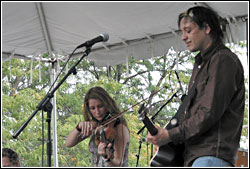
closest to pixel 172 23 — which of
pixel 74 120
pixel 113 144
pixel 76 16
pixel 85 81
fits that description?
pixel 76 16

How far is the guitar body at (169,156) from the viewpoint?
2.03m

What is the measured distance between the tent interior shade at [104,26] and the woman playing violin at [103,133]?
29.7 inches

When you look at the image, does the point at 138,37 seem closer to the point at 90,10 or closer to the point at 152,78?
the point at 90,10

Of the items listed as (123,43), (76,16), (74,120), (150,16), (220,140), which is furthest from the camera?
(74,120)

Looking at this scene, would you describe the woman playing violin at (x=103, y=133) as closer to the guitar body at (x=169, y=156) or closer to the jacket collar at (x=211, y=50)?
the guitar body at (x=169, y=156)

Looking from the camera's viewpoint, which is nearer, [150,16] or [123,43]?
[150,16]

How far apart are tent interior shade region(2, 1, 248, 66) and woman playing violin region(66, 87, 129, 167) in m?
0.75

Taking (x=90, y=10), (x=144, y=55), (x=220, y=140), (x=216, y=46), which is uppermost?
(x=90, y=10)

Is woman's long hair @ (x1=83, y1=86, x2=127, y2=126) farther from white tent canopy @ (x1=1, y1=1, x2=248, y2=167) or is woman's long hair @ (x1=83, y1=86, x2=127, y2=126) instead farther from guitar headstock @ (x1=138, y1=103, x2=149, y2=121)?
guitar headstock @ (x1=138, y1=103, x2=149, y2=121)

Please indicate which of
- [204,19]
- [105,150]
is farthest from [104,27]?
[204,19]

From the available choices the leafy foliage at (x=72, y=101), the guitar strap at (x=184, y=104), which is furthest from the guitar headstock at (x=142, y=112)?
the leafy foliage at (x=72, y=101)

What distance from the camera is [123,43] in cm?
409

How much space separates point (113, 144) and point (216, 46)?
4.08ft

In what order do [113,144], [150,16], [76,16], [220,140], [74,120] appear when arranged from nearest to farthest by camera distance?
[220,140] → [113,144] → [150,16] → [76,16] → [74,120]
